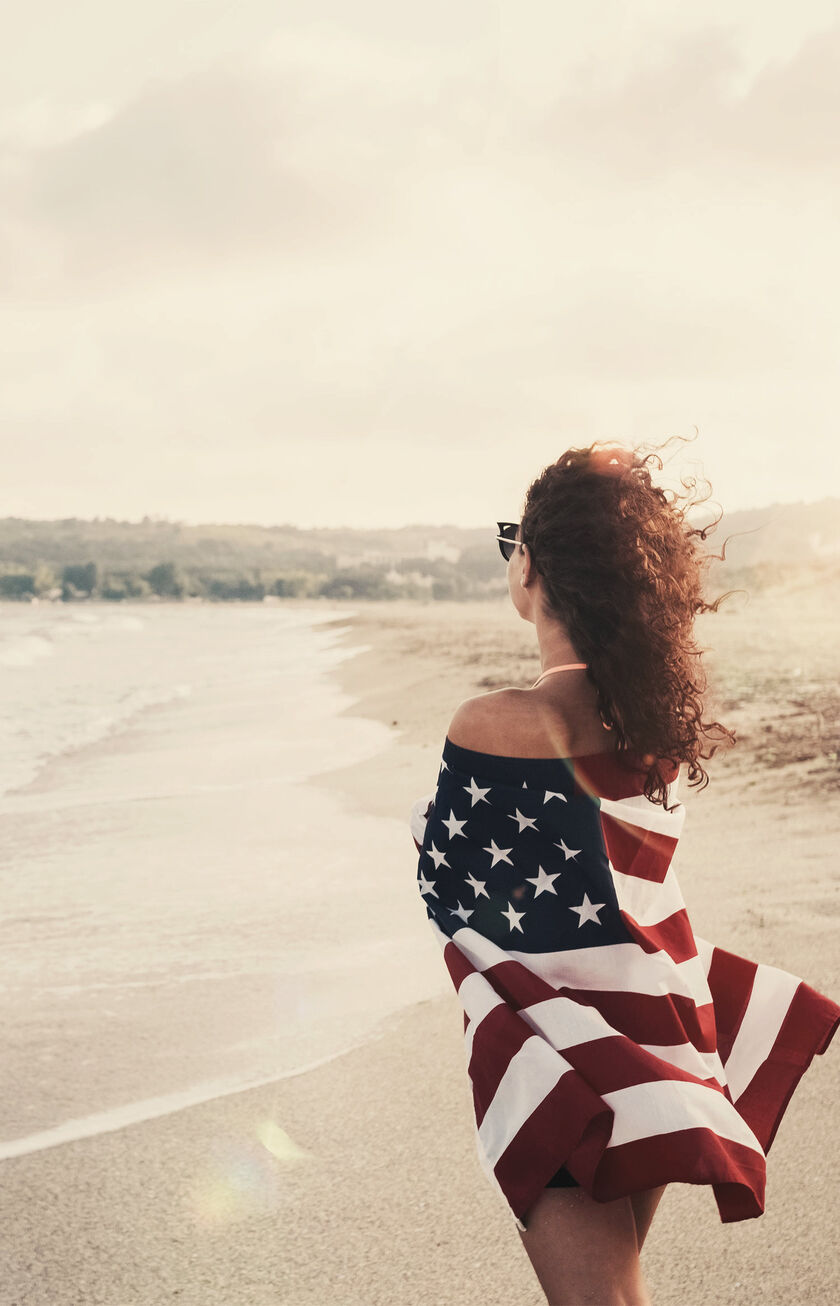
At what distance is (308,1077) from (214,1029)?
29.5 inches

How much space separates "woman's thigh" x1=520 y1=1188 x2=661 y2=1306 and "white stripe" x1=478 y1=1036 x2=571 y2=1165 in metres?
0.12

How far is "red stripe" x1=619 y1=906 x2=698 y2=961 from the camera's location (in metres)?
1.84

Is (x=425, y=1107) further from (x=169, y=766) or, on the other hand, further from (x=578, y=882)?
(x=169, y=766)

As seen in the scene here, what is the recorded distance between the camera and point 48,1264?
264 cm

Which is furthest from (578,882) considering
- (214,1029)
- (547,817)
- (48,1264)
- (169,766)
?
(169,766)

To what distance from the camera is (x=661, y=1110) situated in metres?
1.70

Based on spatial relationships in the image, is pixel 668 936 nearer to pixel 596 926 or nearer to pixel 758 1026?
pixel 596 926

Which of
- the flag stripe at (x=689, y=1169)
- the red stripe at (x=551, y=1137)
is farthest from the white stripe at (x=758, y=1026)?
the red stripe at (x=551, y=1137)

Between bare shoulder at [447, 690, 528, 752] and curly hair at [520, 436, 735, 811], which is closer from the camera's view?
bare shoulder at [447, 690, 528, 752]

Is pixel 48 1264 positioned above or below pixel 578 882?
below

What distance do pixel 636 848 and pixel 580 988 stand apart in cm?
28

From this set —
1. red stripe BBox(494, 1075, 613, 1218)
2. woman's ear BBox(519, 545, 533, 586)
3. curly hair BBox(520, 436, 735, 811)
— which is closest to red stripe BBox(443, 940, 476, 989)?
red stripe BBox(494, 1075, 613, 1218)

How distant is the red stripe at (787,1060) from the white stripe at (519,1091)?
1.95 feet

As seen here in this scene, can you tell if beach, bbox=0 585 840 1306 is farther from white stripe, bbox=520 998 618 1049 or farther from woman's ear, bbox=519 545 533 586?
white stripe, bbox=520 998 618 1049
